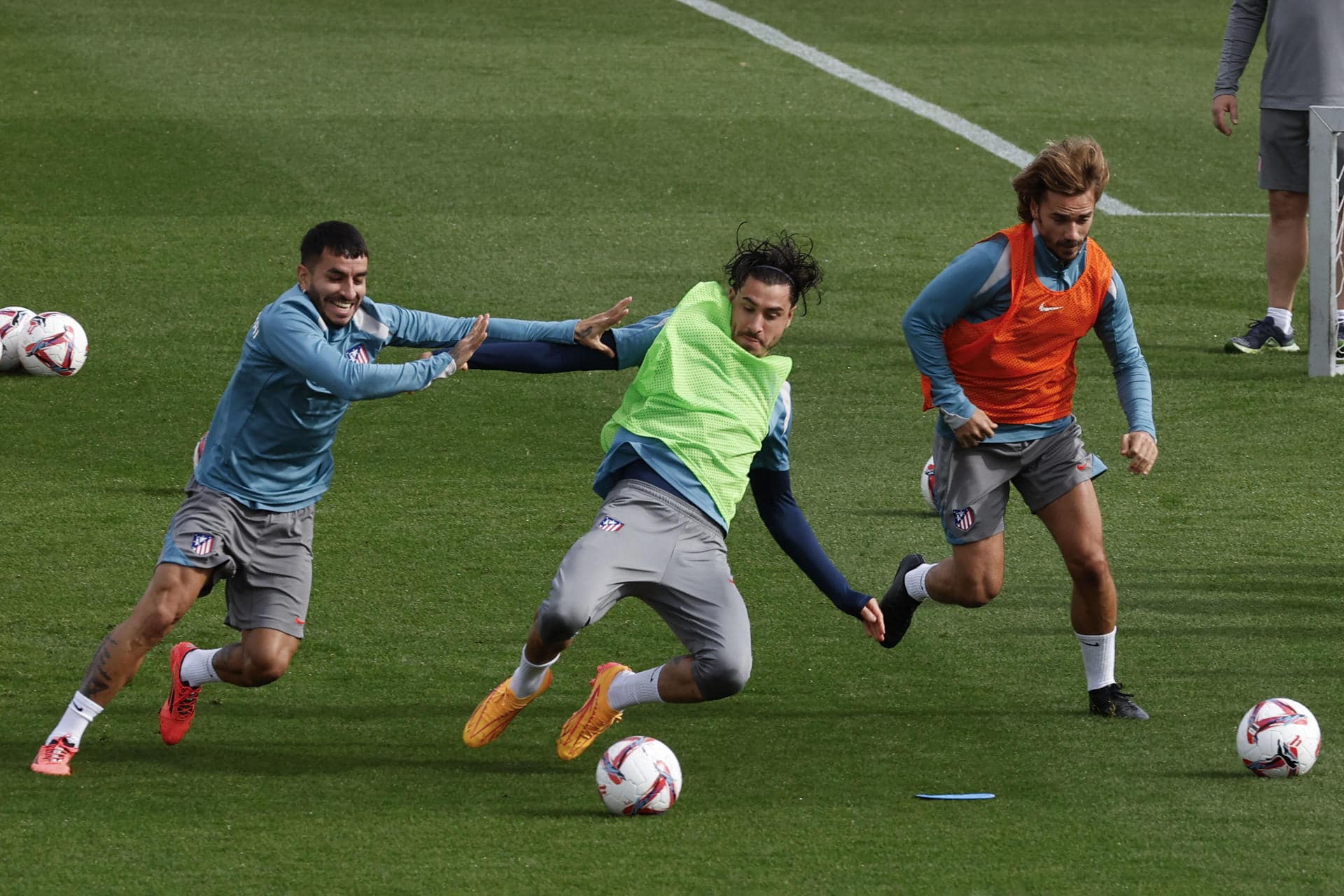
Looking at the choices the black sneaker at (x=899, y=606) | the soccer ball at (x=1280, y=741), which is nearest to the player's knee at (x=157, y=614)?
the black sneaker at (x=899, y=606)

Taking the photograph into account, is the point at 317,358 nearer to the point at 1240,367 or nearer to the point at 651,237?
the point at 1240,367

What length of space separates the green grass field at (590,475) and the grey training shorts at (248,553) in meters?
0.46

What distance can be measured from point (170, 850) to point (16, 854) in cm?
41

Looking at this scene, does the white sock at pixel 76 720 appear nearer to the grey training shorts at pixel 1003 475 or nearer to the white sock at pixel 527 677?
the white sock at pixel 527 677

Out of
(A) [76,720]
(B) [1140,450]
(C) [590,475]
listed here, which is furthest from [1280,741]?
(C) [590,475]

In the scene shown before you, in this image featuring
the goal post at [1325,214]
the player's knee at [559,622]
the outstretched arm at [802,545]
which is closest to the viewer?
the player's knee at [559,622]

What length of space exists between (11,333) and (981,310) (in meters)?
6.77

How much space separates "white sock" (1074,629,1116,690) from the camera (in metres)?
6.63

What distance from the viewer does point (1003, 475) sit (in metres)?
6.60

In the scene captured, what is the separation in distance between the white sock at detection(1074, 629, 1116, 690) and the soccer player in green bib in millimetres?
901

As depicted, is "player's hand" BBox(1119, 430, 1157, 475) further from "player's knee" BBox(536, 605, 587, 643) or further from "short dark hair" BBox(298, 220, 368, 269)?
"short dark hair" BBox(298, 220, 368, 269)

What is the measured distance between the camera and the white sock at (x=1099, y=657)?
6633mm

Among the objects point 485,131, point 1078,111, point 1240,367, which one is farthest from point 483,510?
point 1078,111


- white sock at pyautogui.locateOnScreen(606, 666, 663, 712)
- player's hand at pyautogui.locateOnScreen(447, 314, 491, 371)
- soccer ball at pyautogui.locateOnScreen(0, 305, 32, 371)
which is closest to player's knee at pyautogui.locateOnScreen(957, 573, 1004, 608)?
white sock at pyautogui.locateOnScreen(606, 666, 663, 712)
